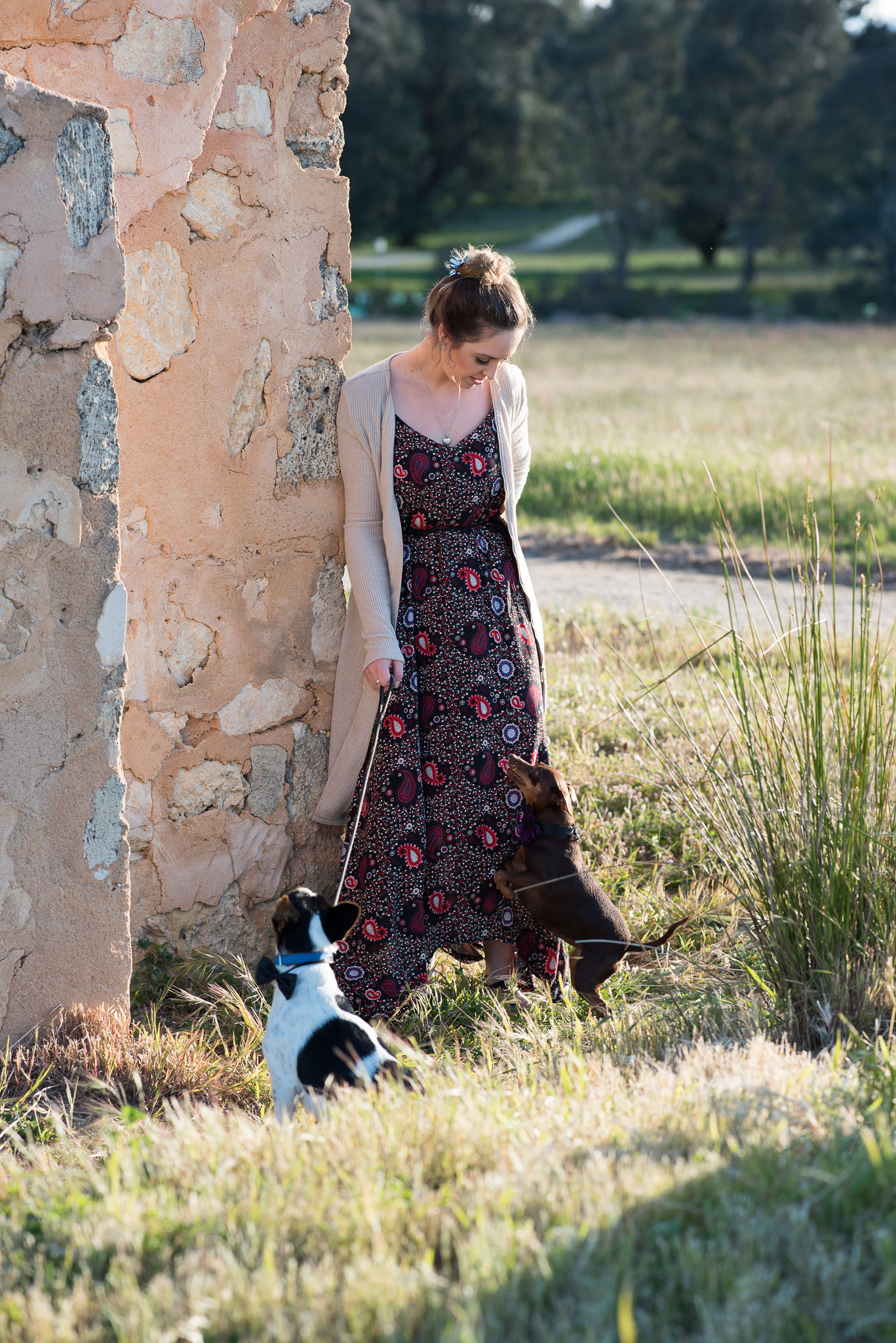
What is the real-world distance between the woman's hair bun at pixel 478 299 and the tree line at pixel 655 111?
39.1 meters

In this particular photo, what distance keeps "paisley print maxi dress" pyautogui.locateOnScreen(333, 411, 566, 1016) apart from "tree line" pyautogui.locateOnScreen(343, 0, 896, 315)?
3920cm

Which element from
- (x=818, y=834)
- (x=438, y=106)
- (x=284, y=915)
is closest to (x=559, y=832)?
(x=818, y=834)

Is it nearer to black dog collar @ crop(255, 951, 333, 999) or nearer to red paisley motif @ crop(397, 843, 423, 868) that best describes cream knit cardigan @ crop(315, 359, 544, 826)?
red paisley motif @ crop(397, 843, 423, 868)

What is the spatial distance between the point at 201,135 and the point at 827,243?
1647 inches

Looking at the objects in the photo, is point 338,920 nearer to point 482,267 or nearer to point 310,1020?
point 310,1020

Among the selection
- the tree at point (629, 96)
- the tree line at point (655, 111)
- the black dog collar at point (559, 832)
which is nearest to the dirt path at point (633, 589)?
the black dog collar at point (559, 832)

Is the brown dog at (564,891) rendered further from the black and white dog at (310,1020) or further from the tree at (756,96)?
the tree at (756,96)

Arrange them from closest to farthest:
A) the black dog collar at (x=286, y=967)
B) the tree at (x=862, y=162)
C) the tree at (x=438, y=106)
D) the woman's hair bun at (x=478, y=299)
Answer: the black dog collar at (x=286, y=967) → the woman's hair bun at (x=478, y=299) → the tree at (x=862, y=162) → the tree at (x=438, y=106)

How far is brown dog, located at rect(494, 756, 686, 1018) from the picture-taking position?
3.41m

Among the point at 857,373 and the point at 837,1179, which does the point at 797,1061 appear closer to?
the point at 837,1179

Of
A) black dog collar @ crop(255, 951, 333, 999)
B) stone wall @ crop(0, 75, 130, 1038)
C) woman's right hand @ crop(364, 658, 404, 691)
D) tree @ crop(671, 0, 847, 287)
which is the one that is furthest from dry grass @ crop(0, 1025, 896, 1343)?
tree @ crop(671, 0, 847, 287)

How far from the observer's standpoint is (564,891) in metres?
3.40

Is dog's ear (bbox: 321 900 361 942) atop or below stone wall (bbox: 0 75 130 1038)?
below

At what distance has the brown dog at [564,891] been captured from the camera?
3.41 meters
